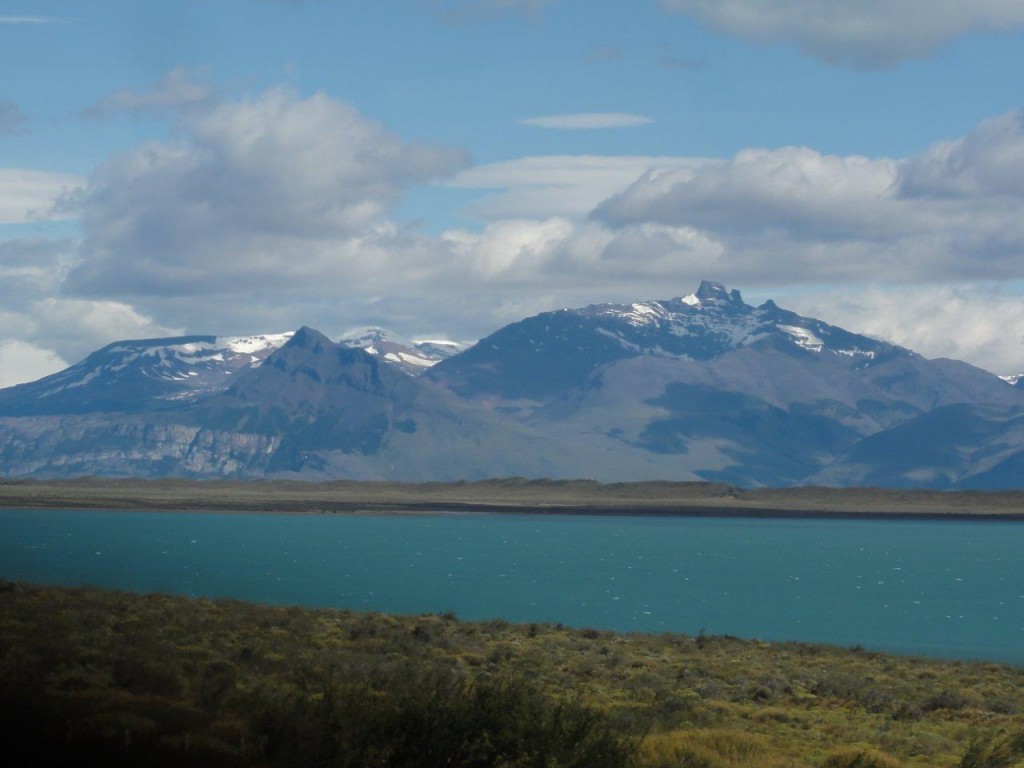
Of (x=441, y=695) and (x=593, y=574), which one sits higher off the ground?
(x=441, y=695)

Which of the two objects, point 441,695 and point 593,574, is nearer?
point 441,695

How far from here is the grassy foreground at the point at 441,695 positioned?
16094mm

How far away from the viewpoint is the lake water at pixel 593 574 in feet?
187

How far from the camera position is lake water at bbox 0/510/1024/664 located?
57.0 meters

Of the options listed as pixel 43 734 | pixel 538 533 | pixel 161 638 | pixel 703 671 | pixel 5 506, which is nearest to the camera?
pixel 43 734

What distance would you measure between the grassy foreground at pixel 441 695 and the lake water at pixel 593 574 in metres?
15.2

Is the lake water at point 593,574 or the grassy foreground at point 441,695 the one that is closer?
the grassy foreground at point 441,695

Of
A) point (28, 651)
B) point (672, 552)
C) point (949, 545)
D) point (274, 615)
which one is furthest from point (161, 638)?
point (949, 545)

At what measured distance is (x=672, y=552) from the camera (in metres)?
122

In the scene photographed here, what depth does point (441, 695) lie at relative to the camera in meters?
17.9

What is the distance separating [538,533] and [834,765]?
13990 centimetres

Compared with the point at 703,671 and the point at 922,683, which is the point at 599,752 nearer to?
the point at 703,671

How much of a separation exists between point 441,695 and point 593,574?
232 feet

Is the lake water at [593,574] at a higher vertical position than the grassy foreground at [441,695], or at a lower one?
lower
